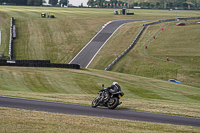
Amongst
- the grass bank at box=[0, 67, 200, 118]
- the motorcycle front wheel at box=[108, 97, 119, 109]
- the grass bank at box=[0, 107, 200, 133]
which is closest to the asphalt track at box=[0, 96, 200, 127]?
the motorcycle front wheel at box=[108, 97, 119, 109]

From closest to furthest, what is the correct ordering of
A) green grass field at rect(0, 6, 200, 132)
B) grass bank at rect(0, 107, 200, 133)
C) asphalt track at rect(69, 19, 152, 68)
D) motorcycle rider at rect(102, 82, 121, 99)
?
grass bank at rect(0, 107, 200, 133) < motorcycle rider at rect(102, 82, 121, 99) < green grass field at rect(0, 6, 200, 132) < asphalt track at rect(69, 19, 152, 68)

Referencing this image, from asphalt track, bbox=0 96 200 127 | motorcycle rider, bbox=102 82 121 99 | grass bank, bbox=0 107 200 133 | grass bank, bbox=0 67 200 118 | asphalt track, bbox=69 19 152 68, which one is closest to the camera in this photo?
grass bank, bbox=0 107 200 133

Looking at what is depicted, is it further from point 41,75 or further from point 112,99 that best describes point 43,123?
point 41,75

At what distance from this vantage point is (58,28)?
309 feet

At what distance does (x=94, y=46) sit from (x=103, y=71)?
2355 centimetres

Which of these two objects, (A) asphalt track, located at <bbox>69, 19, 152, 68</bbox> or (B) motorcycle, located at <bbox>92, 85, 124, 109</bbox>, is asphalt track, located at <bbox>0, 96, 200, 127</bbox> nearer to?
(B) motorcycle, located at <bbox>92, 85, 124, 109</bbox>

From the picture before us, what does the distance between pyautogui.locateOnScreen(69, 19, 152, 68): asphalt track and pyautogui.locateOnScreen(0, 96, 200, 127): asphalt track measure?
4424cm

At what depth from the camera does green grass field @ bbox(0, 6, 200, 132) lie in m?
20.6

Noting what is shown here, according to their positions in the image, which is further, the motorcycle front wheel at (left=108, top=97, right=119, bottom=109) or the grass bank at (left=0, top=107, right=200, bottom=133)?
the motorcycle front wheel at (left=108, top=97, right=119, bottom=109)

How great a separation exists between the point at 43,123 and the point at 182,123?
754cm

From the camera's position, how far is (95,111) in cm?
1862

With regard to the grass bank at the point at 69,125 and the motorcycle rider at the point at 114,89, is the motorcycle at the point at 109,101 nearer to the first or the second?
the motorcycle rider at the point at 114,89

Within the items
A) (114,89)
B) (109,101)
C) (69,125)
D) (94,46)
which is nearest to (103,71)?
(94,46)

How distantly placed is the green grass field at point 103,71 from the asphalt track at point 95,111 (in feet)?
4.91
